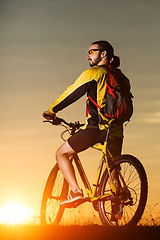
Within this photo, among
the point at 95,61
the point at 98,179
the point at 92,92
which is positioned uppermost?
the point at 95,61

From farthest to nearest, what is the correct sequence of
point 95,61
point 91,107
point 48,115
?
point 48,115 → point 95,61 → point 91,107

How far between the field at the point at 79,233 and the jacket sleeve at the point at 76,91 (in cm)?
193

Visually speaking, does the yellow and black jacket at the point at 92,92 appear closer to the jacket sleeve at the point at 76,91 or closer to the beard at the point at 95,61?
the jacket sleeve at the point at 76,91

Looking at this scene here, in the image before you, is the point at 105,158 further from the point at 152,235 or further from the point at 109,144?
the point at 152,235

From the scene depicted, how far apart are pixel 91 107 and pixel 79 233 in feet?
6.54

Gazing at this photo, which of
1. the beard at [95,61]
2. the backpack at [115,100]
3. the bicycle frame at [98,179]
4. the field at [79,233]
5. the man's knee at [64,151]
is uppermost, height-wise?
the beard at [95,61]

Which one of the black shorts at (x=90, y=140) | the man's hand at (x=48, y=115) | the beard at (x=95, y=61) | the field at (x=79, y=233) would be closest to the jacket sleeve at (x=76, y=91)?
the man's hand at (x=48, y=115)

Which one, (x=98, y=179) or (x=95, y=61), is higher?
(x=95, y=61)

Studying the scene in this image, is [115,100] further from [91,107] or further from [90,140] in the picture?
[90,140]

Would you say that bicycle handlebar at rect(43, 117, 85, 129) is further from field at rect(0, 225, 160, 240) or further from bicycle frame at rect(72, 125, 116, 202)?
field at rect(0, 225, 160, 240)

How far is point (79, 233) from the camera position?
297 inches

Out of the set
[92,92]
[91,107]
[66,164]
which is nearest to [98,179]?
[66,164]

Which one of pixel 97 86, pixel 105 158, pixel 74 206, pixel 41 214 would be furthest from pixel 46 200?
pixel 97 86

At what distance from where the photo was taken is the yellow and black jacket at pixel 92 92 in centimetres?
816
